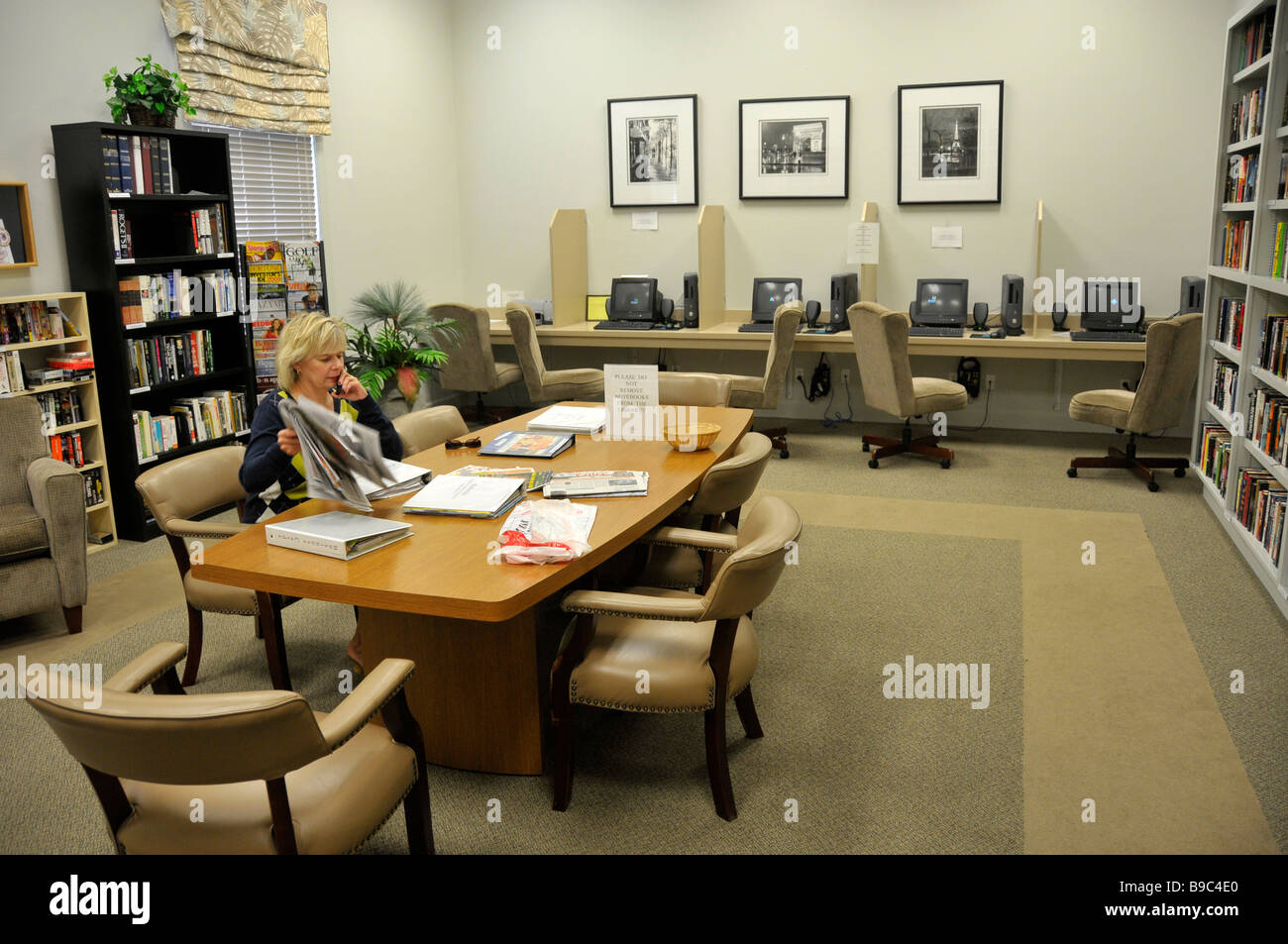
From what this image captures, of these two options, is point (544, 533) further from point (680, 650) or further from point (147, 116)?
point (147, 116)

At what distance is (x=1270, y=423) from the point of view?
4.18 m

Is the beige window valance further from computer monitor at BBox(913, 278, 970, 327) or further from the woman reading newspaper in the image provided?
computer monitor at BBox(913, 278, 970, 327)

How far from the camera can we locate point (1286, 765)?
2770 mm

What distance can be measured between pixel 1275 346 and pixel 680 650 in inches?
123

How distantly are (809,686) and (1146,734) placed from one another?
0.99 meters

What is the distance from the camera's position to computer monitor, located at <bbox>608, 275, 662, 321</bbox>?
7.38 metres

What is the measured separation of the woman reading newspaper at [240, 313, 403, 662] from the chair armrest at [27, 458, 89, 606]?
3.54ft

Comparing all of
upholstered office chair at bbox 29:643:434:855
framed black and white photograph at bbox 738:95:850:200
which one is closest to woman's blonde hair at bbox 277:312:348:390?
upholstered office chair at bbox 29:643:434:855

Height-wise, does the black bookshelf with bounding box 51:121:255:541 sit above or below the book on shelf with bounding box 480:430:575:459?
above

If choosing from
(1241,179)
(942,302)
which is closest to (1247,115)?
(1241,179)

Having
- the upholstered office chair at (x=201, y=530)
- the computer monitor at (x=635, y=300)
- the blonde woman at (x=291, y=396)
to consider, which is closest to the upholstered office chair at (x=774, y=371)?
the computer monitor at (x=635, y=300)

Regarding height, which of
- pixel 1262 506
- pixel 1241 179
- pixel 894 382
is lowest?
pixel 1262 506

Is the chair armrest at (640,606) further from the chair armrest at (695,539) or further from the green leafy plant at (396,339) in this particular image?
the green leafy plant at (396,339)
